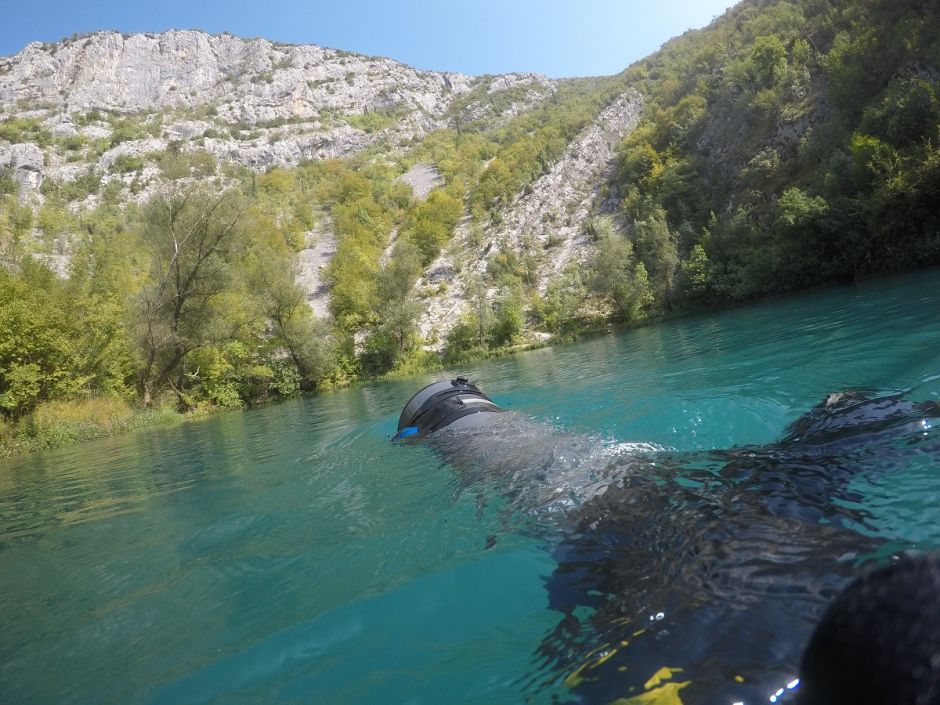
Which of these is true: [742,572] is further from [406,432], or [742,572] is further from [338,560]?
[406,432]

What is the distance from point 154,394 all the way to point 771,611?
28.3 metres

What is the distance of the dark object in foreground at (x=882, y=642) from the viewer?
575mm

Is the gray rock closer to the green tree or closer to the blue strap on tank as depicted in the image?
the green tree

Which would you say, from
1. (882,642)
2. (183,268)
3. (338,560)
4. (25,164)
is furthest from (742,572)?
(25,164)

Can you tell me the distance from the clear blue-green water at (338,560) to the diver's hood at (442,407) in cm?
40

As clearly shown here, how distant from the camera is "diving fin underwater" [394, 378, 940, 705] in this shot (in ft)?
2.12

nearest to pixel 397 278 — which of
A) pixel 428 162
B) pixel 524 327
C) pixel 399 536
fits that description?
pixel 524 327

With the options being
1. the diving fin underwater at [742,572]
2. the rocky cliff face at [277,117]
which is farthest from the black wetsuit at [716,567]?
the rocky cliff face at [277,117]

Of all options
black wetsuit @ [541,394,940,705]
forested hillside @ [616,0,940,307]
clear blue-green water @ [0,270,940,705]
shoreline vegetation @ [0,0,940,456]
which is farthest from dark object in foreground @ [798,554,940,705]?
forested hillside @ [616,0,940,307]

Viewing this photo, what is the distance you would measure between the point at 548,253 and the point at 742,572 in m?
43.9

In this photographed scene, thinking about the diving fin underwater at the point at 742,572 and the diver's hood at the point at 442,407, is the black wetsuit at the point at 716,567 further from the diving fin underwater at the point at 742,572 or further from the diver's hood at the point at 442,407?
the diver's hood at the point at 442,407

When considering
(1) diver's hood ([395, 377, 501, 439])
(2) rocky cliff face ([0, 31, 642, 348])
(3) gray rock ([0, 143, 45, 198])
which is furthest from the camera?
(3) gray rock ([0, 143, 45, 198])

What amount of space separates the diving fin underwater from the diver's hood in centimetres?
196

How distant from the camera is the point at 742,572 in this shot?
5.75 feet
